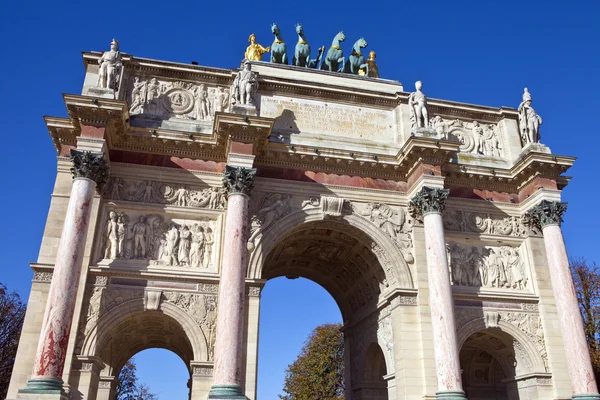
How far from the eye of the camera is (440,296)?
58.0ft

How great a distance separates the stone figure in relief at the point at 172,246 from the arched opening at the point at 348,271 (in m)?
2.61

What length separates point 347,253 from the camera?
21.8 metres

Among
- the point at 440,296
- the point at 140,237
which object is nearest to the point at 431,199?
the point at 440,296

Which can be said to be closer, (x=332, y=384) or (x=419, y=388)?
(x=419, y=388)

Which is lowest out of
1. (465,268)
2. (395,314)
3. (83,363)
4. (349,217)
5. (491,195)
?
(83,363)

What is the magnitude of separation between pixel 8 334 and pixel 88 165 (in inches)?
835

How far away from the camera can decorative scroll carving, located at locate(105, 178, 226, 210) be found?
1861 cm

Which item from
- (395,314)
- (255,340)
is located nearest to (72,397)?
(255,340)

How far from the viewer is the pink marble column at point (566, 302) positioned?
17.6m

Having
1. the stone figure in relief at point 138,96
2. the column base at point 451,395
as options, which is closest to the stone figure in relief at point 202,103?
the stone figure in relief at point 138,96

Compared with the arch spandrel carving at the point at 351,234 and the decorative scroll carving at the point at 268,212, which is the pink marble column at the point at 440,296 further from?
the decorative scroll carving at the point at 268,212

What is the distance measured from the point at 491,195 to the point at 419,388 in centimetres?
827

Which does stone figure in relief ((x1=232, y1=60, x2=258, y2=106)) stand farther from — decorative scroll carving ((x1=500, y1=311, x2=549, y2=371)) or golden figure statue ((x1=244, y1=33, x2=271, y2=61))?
decorative scroll carving ((x1=500, y1=311, x2=549, y2=371))

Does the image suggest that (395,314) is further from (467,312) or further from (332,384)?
(332,384)
